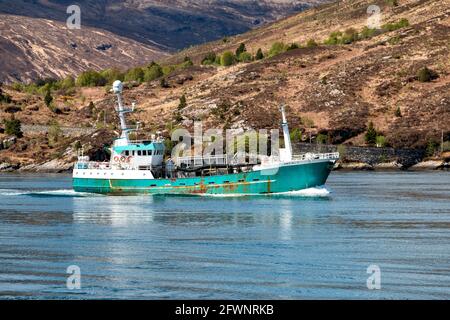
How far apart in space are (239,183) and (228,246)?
1707 inches

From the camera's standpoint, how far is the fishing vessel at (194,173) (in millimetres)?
110312

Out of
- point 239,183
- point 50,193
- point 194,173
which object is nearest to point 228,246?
point 239,183

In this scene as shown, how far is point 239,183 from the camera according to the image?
4400 inches

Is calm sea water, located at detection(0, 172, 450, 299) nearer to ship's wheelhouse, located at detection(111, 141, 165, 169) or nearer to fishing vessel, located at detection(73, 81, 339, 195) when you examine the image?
fishing vessel, located at detection(73, 81, 339, 195)

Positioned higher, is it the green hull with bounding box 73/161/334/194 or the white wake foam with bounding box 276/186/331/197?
the green hull with bounding box 73/161/334/194

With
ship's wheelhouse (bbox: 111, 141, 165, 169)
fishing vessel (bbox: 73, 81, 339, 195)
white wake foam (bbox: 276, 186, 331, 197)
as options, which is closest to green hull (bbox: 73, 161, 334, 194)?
fishing vessel (bbox: 73, 81, 339, 195)

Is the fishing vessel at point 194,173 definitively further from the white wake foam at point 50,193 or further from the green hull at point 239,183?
the white wake foam at point 50,193

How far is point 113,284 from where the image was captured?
55.3 meters

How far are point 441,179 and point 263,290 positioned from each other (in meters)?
99.0

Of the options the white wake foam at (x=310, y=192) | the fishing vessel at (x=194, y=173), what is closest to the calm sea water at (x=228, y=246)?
the white wake foam at (x=310, y=192)

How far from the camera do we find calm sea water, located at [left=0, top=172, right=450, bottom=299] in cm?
5394

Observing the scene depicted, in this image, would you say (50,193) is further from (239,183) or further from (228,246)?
(228,246)
